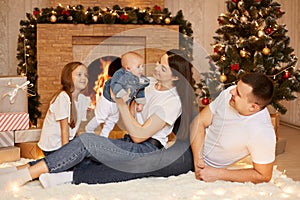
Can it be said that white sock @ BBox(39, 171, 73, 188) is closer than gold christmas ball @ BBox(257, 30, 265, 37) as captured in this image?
Yes

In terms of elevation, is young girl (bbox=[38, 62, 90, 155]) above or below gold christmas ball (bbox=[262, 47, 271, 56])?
below

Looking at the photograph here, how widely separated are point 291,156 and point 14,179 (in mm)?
2498

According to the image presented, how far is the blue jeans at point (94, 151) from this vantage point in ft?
9.82

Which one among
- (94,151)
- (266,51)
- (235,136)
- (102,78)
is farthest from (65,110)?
(266,51)

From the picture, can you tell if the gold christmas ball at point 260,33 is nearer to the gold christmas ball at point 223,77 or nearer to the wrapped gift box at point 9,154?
the gold christmas ball at point 223,77

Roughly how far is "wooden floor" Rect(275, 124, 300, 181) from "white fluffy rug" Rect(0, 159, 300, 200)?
795 mm

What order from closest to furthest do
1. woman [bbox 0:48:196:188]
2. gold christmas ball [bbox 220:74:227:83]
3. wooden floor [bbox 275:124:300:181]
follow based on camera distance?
woman [bbox 0:48:196:188] < wooden floor [bbox 275:124:300:181] < gold christmas ball [bbox 220:74:227:83]

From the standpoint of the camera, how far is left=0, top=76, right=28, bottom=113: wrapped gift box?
3920mm

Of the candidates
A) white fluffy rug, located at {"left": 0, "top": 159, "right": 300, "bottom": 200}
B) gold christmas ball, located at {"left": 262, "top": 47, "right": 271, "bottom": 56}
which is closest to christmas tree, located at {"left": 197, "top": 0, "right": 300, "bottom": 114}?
gold christmas ball, located at {"left": 262, "top": 47, "right": 271, "bottom": 56}

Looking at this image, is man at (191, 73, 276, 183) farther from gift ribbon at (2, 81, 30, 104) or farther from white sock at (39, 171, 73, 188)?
gift ribbon at (2, 81, 30, 104)

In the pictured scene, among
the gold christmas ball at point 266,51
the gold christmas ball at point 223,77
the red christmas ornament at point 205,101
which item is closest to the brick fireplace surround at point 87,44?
the red christmas ornament at point 205,101

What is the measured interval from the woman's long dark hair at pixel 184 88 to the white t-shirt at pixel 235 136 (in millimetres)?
135

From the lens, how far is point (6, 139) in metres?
3.94

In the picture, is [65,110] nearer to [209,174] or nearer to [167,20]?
[209,174]
